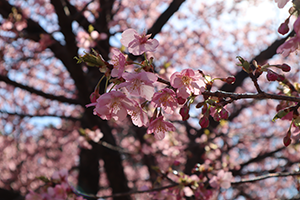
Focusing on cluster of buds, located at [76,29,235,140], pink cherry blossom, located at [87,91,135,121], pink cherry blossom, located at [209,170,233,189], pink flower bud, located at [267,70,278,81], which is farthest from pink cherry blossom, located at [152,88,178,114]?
pink cherry blossom, located at [209,170,233,189]

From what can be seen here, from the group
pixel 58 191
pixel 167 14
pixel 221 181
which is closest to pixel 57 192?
pixel 58 191

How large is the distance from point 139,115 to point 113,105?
17cm

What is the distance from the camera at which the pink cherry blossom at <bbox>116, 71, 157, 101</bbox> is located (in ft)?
3.26

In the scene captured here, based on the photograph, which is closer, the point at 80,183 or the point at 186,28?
the point at 80,183

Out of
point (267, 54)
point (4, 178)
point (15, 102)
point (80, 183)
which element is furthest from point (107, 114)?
point (4, 178)

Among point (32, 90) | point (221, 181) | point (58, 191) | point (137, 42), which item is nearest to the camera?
point (137, 42)

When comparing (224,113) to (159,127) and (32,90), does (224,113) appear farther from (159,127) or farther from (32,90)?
(32,90)

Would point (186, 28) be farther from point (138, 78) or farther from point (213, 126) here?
point (138, 78)

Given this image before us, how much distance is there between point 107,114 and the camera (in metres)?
1.14

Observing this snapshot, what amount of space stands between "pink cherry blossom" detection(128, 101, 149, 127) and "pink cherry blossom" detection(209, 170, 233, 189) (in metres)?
1.38

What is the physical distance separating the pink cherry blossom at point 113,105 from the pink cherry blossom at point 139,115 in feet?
0.13

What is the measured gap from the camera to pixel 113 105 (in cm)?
113

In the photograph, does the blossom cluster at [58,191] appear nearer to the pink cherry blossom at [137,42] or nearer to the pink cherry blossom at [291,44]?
the pink cherry blossom at [137,42]

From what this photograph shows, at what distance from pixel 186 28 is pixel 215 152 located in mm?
4110
